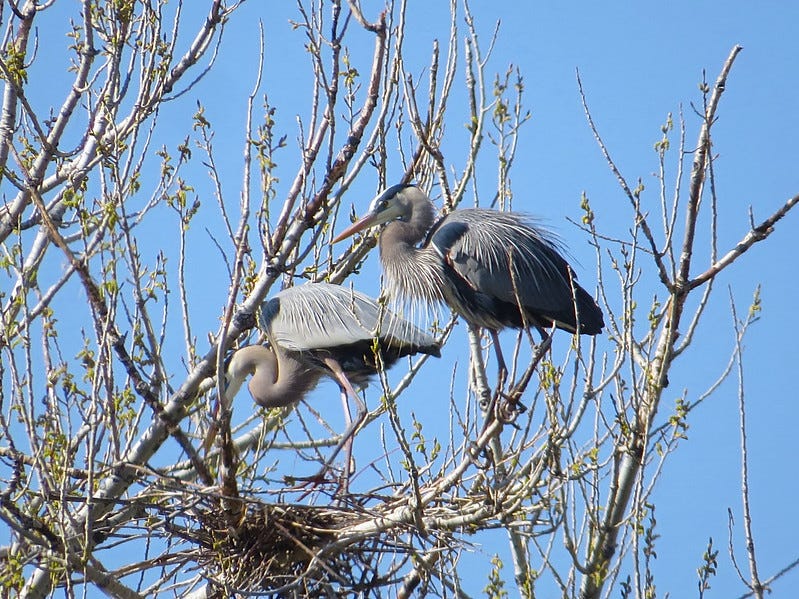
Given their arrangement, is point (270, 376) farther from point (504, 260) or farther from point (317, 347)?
point (504, 260)

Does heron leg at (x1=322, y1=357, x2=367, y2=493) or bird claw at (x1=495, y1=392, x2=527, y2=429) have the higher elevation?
heron leg at (x1=322, y1=357, x2=367, y2=493)

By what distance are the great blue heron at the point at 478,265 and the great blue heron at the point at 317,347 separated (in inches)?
14.4

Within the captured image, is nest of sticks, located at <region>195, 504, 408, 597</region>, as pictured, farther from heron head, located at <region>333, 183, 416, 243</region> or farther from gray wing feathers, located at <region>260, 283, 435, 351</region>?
heron head, located at <region>333, 183, 416, 243</region>

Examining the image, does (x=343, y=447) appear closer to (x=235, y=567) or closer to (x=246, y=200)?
(x=235, y=567)

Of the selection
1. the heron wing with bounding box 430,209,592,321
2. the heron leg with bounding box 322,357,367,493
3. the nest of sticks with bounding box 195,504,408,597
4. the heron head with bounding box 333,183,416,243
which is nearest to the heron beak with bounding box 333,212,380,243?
the heron head with bounding box 333,183,416,243

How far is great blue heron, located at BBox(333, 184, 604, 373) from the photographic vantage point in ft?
19.9

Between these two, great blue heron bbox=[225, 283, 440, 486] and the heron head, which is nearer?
great blue heron bbox=[225, 283, 440, 486]

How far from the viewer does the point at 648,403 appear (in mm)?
4379

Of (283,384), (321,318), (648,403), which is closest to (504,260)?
(321,318)

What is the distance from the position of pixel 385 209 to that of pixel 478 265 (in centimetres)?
73

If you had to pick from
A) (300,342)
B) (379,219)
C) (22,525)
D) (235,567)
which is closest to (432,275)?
(379,219)

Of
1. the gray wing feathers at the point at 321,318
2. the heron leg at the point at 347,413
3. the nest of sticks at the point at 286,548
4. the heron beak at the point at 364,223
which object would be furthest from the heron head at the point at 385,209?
the nest of sticks at the point at 286,548

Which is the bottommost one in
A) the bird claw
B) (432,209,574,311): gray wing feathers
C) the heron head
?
the bird claw

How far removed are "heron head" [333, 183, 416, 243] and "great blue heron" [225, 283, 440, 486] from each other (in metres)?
0.40
